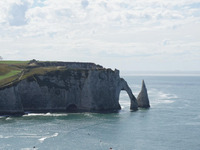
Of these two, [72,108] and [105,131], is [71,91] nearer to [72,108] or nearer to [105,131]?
[72,108]

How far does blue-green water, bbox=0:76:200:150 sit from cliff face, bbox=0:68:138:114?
771 centimetres

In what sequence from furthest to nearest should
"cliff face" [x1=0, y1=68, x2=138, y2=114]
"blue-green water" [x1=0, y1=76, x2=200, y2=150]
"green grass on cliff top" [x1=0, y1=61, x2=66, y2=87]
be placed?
"cliff face" [x1=0, y1=68, x2=138, y2=114], "green grass on cliff top" [x1=0, y1=61, x2=66, y2=87], "blue-green water" [x1=0, y1=76, x2=200, y2=150]

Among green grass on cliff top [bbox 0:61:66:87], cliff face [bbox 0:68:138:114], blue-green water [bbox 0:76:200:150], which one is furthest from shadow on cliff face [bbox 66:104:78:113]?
green grass on cliff top [bbox 0:61:66:87]

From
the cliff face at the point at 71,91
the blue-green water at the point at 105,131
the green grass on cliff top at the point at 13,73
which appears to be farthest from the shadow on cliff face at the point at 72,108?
the green grass on cliff top at the point at 13,73

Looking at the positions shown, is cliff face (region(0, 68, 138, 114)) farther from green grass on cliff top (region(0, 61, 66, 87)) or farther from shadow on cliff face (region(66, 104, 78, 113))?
green grass on cliff top (region(0, 61, 66, 87))

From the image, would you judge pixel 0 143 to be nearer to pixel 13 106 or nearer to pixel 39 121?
pixel 39 121

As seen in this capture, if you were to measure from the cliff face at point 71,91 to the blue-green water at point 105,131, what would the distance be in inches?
303

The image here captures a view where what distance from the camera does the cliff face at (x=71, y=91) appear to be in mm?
129875

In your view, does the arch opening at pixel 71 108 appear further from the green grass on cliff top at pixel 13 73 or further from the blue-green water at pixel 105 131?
the green grass on cliff top at pixel 13 73

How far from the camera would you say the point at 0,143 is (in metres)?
81.4

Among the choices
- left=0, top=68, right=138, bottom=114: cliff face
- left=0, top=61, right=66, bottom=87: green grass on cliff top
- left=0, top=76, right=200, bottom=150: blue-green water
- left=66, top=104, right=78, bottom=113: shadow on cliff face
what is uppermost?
left=0, top=61, right=66, bottom=87: green grass on cliff top

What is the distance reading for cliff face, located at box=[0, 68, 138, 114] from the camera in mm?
129875

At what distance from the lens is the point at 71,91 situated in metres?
135

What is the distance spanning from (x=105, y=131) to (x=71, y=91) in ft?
136
